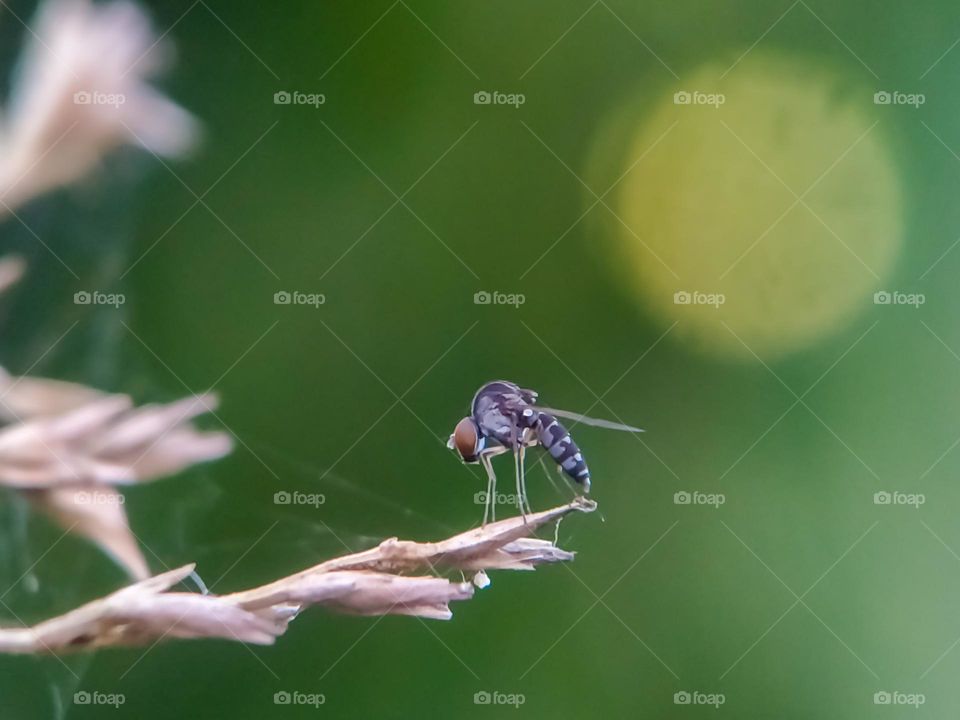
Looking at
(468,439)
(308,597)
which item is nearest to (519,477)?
(468,439)

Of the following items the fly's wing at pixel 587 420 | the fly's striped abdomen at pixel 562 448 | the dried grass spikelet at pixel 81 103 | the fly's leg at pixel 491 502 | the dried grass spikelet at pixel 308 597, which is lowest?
the dried grass spikelet at pixel 308 597

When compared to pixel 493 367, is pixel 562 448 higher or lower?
lower

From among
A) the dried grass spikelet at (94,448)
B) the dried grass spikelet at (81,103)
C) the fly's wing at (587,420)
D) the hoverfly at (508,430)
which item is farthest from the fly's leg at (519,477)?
the dried grass spikelet at (81,103)

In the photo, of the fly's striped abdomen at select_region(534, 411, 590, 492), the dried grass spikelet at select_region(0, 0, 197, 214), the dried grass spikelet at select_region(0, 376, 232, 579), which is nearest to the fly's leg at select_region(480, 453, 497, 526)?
the fly's striped abdomen at select_region(534, 411, 590, 492)

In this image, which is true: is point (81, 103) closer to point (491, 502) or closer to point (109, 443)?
point (109, 443)

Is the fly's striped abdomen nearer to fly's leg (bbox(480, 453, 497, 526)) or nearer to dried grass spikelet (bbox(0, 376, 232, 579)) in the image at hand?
fly's leg (bbox(480, 453, 497, 526))

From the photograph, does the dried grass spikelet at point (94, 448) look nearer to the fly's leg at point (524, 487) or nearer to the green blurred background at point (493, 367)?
the green blurred background at point (493, 367)
